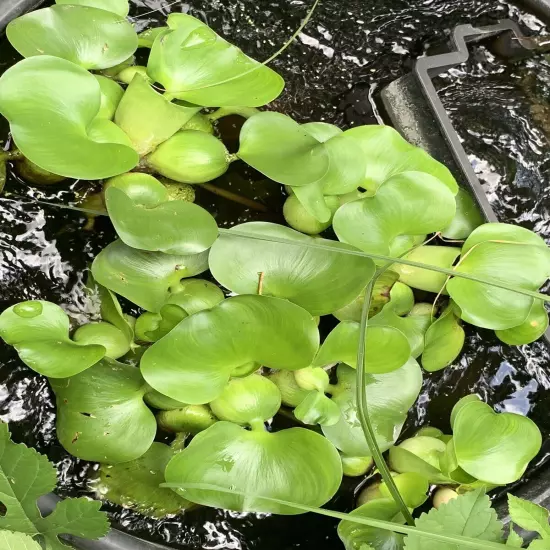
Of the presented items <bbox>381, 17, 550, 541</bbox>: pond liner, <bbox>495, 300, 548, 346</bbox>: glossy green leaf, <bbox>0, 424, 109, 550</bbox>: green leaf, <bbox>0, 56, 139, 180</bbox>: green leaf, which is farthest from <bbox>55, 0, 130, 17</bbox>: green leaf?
<bbox>495, 300, 548, 346</bbox>: glossy green leaf

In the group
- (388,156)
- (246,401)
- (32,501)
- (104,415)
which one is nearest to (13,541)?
(32,501)

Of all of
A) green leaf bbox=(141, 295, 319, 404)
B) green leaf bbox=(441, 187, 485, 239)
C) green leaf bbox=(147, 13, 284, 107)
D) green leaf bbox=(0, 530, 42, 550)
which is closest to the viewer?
green leaf bbox=(0, 530, 42, 550)

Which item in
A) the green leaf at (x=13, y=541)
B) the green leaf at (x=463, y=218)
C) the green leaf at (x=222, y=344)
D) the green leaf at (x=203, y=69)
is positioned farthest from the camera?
the green leaf at (x=463, y=218)

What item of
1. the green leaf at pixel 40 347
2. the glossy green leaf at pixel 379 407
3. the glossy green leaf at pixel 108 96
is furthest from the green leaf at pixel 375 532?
the glossy green leaf at pixel 108 96

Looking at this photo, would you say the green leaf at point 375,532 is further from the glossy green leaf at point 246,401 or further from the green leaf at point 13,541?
the green leaf at point 13,541

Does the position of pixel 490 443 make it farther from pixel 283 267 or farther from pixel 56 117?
pixel 56 117

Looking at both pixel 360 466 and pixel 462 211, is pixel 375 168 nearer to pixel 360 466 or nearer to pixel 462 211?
pixel 462 211

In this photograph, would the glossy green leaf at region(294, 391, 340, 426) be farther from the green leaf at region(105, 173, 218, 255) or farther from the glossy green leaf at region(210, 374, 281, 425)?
the green leaf at region(105, 173, 218, 255)
